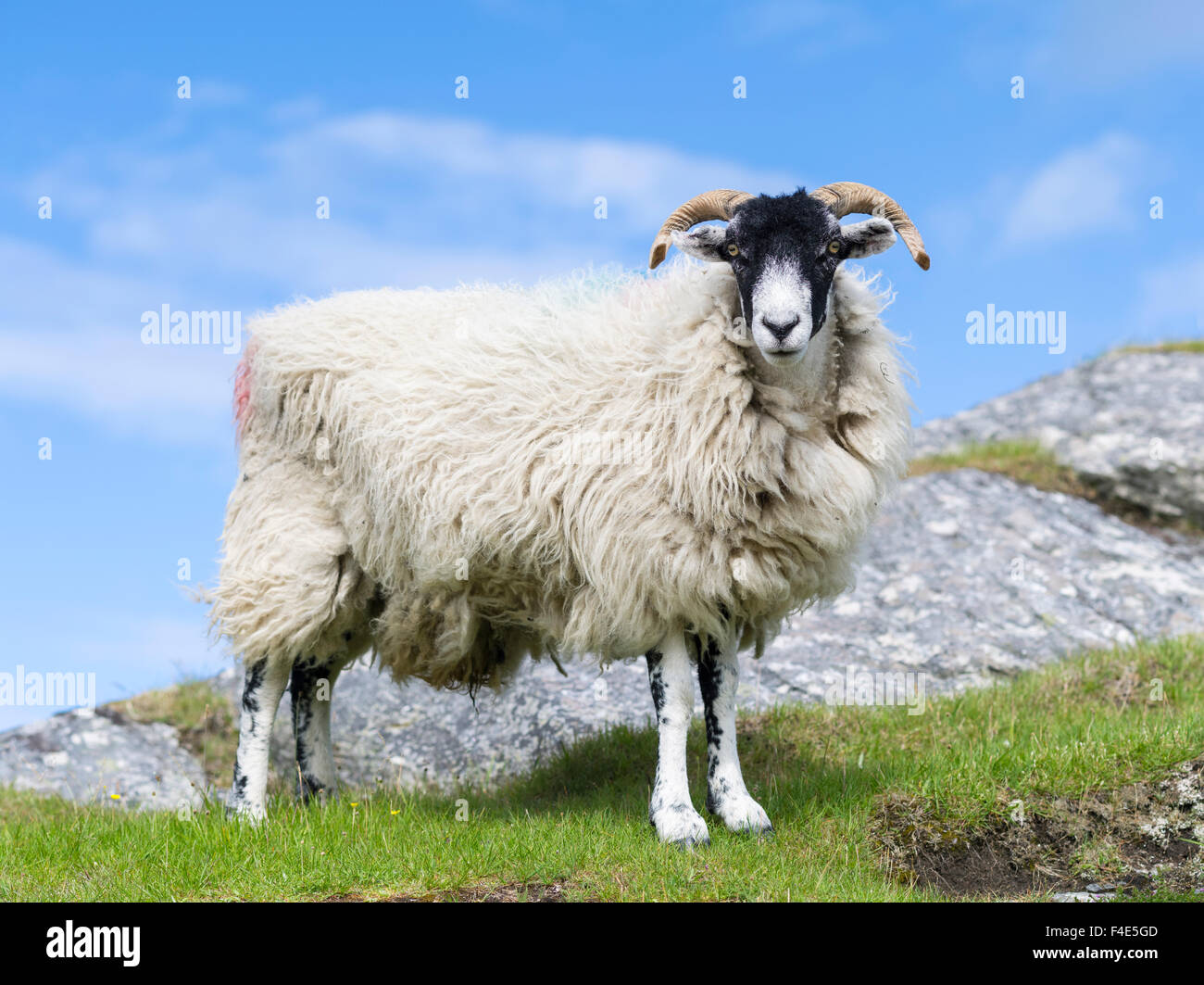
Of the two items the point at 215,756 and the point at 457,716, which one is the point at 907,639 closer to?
the point at 457,716

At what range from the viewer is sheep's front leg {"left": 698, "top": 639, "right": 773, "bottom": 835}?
21.9 ft

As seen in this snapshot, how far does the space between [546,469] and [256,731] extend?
9.65 feet

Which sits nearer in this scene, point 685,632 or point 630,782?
point 685,632

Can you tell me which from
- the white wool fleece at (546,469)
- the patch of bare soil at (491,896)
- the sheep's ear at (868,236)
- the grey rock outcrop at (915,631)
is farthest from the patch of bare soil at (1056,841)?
the sheep's ear at (868,236)

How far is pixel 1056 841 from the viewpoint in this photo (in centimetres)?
690

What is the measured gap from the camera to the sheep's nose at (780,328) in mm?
5965

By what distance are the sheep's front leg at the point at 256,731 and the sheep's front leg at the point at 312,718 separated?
337 mm

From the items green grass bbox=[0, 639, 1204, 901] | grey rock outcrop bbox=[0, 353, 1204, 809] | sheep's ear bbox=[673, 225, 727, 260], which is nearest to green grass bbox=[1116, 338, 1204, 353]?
grey rock outcrop bbox=[0, 353, 1204, 809]

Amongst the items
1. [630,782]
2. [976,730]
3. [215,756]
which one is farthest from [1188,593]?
[215,756]

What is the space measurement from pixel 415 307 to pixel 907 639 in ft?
22.4

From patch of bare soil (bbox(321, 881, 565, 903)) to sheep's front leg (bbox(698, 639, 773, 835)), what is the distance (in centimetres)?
141

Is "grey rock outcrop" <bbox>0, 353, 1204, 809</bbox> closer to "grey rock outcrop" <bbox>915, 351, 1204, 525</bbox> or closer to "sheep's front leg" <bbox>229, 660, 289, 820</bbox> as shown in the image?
"grey rock outcrop" <bbox>915, 351, 1204, 525</bbox>

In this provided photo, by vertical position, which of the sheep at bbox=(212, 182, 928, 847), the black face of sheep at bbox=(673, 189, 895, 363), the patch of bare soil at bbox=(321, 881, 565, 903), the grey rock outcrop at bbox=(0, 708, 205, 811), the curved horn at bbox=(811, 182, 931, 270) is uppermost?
the curved horn at bbox=(811, 182, 931, 270)

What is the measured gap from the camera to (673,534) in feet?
21.5
